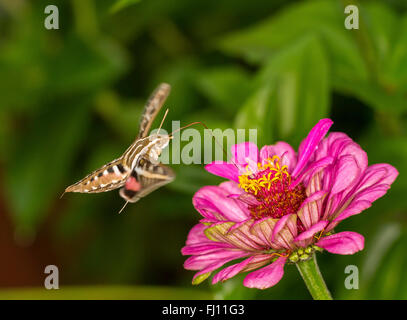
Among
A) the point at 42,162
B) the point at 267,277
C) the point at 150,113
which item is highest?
the point at 42,162

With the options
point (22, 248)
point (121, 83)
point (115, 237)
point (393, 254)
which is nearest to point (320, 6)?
point (393, 254)

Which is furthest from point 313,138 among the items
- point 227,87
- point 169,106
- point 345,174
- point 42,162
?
point 42,162

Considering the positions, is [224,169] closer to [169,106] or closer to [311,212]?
[311,212]

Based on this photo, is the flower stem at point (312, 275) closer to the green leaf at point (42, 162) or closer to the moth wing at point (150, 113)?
the moth wing at point (150, 113)

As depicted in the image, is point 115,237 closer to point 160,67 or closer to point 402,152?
point 160,67

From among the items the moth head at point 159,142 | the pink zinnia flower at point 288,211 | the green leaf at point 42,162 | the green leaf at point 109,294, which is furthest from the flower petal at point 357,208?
the green leaf at point 42,162

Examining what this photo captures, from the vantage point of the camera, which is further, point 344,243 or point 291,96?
point 291,96

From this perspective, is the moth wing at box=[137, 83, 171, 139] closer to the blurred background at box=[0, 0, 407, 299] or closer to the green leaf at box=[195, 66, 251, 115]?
the blurred background at box=[0, 0, 407, 299]
